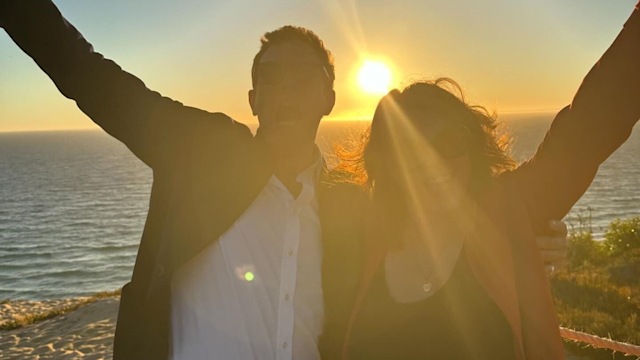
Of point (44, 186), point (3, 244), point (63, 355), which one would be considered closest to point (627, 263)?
point (63, 355)

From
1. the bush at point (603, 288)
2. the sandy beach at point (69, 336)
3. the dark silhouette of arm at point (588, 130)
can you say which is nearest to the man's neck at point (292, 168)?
the dark silhouette of arm at point (588, 130)

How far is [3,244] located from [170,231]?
152 ft

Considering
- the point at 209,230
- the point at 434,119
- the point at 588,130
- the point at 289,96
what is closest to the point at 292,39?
the point at 289,96

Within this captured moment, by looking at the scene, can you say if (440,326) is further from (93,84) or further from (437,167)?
(93,84)

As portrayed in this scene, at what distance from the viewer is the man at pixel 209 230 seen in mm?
2873

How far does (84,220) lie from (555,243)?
56.0 meters

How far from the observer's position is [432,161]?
295 centimetres

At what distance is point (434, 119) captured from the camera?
3039mm

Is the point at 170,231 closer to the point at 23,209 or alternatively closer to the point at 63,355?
the point at 63,355

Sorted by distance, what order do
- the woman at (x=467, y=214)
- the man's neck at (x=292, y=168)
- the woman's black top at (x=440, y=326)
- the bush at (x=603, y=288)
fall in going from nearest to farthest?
the woman at (x=467, y=214) < the woman's black top at (x=440, y=326) < the man's neck at (x=292, y=168) < the bush at (x=603, y=288)

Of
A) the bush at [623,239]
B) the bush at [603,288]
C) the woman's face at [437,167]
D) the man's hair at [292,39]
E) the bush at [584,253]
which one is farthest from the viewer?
the bush at [623,239]

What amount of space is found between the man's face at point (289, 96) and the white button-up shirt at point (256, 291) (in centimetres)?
29

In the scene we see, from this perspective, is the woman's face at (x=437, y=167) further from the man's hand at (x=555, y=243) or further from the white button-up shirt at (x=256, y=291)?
the white button-up shirt at (x=256, y=291)

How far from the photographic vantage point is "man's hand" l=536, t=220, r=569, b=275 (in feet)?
8.96
